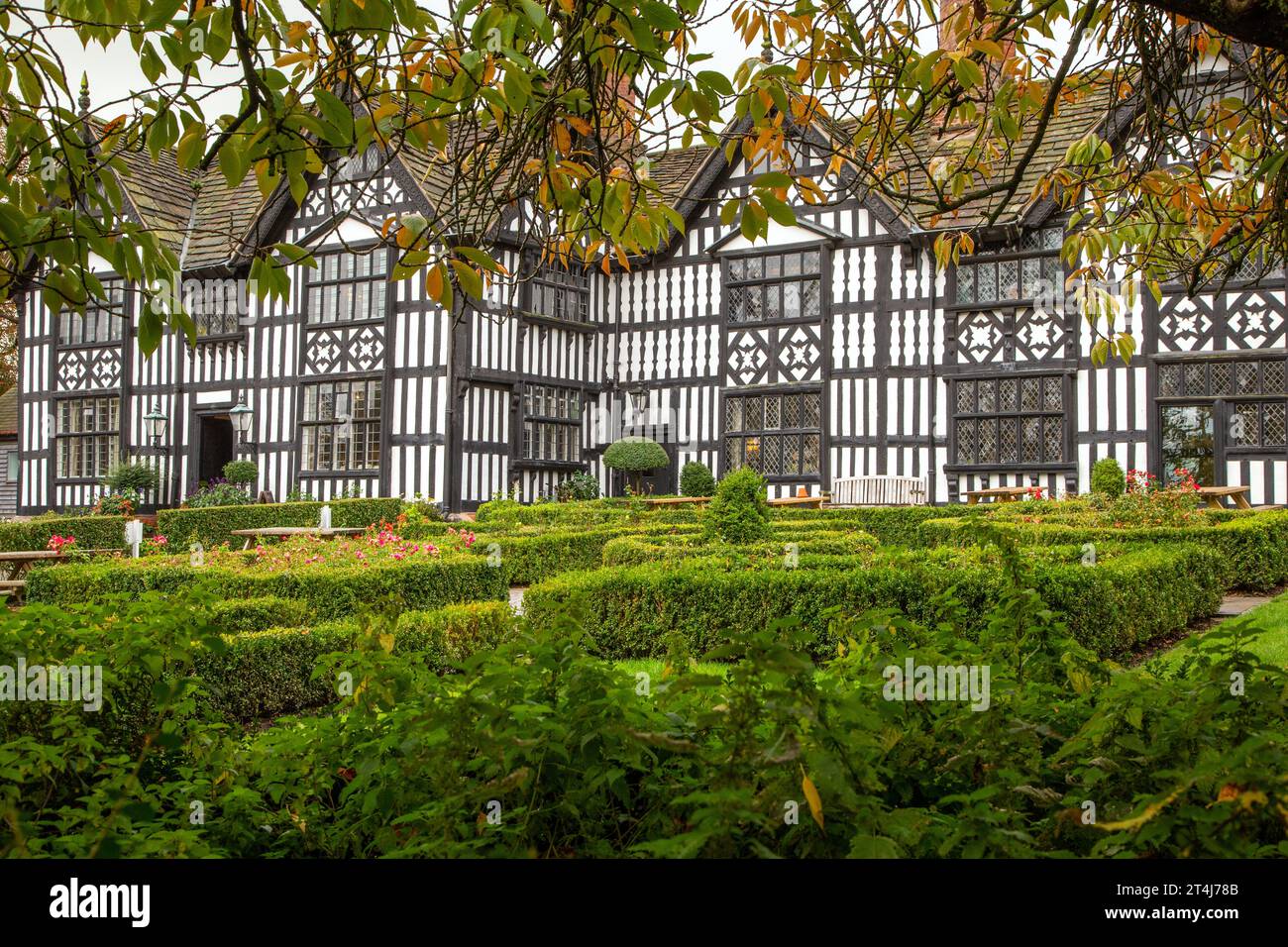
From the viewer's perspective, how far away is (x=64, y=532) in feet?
60.8

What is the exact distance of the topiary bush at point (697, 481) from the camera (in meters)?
21.1

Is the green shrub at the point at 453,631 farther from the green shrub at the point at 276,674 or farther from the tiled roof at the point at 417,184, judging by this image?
the tiled roof at the point at 417,184

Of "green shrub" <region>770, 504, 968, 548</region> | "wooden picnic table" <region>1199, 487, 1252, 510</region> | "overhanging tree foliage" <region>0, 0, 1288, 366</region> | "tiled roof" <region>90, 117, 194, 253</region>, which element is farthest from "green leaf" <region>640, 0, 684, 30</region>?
"tiled roof" <region>90, 117, 194, 253</region>

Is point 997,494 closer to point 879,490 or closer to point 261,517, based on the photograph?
point 879,490

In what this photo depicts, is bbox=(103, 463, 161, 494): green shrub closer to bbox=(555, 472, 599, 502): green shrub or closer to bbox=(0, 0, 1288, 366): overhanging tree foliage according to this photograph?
bbox=(555, 472, 599, 502): green shrub

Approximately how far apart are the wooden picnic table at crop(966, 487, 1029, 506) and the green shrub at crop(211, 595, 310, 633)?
42.1 ft

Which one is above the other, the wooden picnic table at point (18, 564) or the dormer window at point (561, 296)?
the dormer window at point (561, 296)

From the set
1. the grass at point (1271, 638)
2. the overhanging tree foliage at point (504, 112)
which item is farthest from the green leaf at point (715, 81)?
the grass at point (1271, 638)

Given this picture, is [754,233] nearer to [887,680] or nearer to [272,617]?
[887,680]

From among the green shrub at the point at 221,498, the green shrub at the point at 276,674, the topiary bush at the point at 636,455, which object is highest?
the topiary bush at the point at 636,455

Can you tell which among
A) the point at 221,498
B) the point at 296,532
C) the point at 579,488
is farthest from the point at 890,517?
the point at 221,498

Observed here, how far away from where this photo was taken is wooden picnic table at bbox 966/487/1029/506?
59.5 feet

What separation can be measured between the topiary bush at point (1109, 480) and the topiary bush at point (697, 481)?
295 inches
